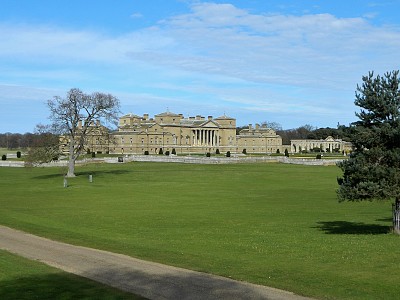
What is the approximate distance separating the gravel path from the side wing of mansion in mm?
133861

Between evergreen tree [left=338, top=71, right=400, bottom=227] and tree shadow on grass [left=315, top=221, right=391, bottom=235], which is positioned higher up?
evergreen tree [left=338, top=71, right=400, bottom=227]

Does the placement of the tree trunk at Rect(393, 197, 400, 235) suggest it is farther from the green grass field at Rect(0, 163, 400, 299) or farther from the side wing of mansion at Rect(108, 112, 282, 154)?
the side wing of mansion at Rect(108, 112, 282, 154)

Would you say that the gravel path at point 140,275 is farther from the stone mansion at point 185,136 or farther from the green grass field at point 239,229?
the stone mansion at point 185,136

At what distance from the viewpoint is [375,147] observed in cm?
2166

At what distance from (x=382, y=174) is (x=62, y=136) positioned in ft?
164

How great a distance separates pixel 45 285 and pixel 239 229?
12.6 m

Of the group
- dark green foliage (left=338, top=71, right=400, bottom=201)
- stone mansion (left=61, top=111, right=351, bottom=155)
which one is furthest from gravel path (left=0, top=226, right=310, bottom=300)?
stone mansion (left=61, top=111, right=351, bottom=155)

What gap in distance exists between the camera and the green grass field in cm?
1492

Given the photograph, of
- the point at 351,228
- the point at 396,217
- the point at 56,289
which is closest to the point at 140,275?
the point at 56,289

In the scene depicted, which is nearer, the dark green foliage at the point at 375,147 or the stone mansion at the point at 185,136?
the dark green foliage at the point at 375,147

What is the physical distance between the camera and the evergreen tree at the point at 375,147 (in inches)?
822

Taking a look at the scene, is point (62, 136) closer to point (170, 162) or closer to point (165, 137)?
point (170, 162)

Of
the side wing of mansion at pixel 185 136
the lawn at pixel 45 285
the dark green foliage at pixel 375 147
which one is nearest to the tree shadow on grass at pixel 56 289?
the lawn at pixel 45 285

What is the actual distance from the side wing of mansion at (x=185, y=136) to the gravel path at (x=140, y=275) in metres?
134
